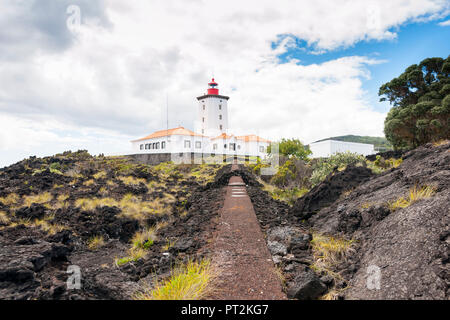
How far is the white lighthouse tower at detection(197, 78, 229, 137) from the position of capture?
4772 centimetres

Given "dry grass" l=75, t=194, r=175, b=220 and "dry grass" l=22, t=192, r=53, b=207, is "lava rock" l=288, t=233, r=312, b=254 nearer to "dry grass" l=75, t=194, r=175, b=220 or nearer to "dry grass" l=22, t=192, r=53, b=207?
"dry grass" l=75, t=194, r=175, b=220

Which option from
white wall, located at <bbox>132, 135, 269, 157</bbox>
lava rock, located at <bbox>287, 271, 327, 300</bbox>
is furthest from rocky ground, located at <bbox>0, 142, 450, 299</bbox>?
white wall, located at <bbox>132, 135, 269, 157</bbox>

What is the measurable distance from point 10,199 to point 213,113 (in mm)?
40511

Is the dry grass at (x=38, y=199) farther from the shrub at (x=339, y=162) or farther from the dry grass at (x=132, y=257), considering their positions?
the shrub at (x=339, y=162)

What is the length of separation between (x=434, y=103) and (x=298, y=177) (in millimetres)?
10587

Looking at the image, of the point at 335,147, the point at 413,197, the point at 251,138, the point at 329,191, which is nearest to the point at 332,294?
the point at 413,197

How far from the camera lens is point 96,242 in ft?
21.2

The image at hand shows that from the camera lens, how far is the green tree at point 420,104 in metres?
16.8

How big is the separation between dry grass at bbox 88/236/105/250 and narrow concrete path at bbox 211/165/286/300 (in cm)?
286

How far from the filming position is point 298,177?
15.4 metres

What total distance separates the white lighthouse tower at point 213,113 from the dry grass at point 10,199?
125 feet

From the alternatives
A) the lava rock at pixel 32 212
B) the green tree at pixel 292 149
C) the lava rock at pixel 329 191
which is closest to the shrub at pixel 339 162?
the lava rock at pixel 329 191

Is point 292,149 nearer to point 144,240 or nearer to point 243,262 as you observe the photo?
point 144,240
